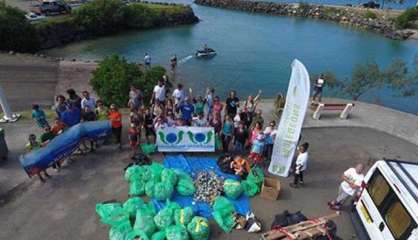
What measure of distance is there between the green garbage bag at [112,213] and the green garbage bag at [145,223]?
1.49 feet

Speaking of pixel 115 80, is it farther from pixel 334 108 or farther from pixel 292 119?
pixel 334 108

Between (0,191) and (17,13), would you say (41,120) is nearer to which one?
(0,191)

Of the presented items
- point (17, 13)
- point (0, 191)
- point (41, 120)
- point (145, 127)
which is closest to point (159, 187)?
point (145, 127)

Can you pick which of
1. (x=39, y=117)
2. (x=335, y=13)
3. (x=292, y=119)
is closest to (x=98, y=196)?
(x=39, y=117)

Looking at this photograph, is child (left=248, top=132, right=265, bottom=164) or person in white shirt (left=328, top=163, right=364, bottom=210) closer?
person in white shirt (left=328, top=163, right=364, bottom=210)

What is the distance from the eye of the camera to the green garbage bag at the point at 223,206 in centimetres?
985

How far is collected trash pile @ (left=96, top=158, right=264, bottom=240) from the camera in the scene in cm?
892

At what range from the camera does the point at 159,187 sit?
1026 cm

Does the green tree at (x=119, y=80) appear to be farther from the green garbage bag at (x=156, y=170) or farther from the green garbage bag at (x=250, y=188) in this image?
the green garbage bag at (x=250, y=188)

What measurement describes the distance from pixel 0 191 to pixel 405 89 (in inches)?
997

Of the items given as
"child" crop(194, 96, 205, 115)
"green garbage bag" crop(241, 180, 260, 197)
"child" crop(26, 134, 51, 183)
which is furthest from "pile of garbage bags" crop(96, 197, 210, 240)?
"child" crop(194, 96, 205, 115)

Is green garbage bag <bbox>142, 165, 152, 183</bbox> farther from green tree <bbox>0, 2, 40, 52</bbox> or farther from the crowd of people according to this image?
green tree <bbox>0, 2, 40, 52</bbox>

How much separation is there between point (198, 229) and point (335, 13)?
72526mm

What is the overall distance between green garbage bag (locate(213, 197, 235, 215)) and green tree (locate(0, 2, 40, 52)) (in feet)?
111
